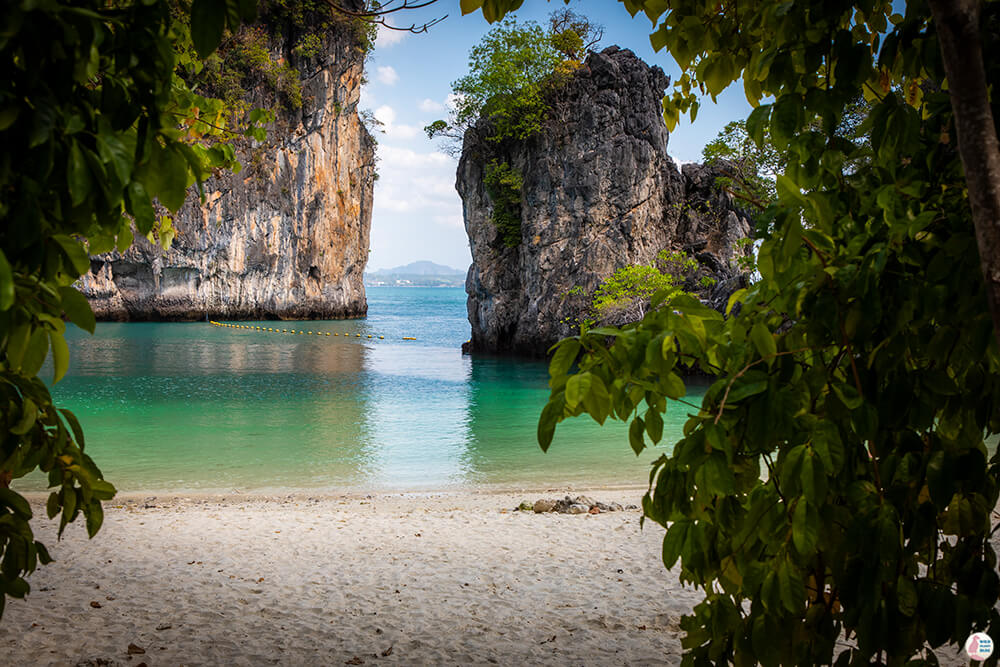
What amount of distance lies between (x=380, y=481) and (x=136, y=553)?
4.59 meters

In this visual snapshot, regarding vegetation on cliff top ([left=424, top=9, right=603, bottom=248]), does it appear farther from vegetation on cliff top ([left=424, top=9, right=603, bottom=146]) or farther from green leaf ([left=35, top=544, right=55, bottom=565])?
green leaf ([left=35, top=544, right=55, bottom=565])

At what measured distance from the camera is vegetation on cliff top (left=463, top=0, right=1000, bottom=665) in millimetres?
1161

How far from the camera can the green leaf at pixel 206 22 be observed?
936 millimetres

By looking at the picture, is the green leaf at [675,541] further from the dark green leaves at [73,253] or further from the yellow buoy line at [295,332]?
the yellow buoy line at [295,332]

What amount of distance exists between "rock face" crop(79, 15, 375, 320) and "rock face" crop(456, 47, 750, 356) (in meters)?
19.8

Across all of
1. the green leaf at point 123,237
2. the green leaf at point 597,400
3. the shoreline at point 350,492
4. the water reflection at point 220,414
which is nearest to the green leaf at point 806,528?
the green leaf at point 597,400

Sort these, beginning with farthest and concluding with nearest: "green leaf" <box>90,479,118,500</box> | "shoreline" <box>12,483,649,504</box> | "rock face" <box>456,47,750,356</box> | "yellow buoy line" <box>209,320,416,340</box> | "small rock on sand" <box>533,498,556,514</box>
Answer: "yellow buoy line" <box>209,320,416,340</box> → "rock face" <box>456,47,750,356</box> → "shoreline" <box>12,483,649,504</box> → "small rock on sand" <box>533,498,556,514</box> → "green leaf" <box>90,479,118,500</box>

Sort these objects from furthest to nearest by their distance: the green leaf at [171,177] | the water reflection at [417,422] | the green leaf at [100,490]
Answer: the water reflection at [417,422], the green leaf at [100,490], the green leaf at [171,177]

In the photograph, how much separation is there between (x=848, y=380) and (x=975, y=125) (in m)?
0.56

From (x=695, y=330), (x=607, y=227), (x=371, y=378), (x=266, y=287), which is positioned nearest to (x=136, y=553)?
(x=695, y=330)

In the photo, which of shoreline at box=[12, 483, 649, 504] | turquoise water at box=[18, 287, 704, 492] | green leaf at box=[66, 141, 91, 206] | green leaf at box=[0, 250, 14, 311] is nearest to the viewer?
green leaf at box=[0, 250, 14, 311]

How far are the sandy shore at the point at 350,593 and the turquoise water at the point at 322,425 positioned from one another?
9.86 ft

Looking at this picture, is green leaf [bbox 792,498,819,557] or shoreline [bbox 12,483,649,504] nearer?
green leaf [bbox 792,498,819,557]

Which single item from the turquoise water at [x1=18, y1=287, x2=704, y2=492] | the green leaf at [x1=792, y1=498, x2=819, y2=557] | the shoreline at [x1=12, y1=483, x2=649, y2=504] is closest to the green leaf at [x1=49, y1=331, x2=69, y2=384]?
the green leaf at [x1=792, y1=498, x2=819, y2=557]
